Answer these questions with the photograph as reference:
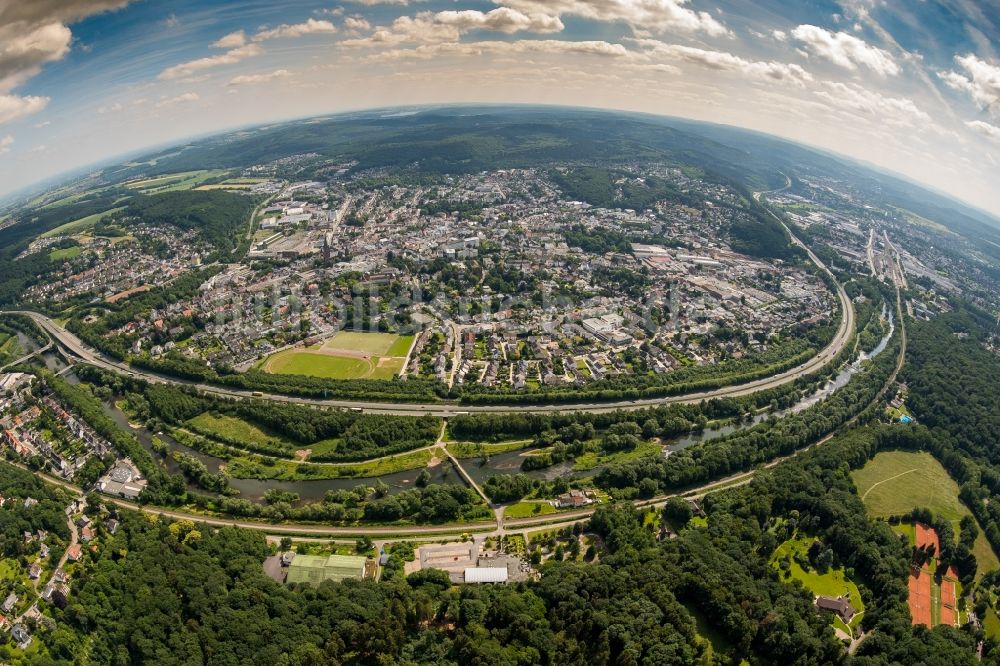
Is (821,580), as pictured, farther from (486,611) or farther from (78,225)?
(78,225)

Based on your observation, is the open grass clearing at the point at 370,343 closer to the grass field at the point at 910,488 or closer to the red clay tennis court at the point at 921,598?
the grass field at the point at 910,488

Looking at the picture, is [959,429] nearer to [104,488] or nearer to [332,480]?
[332,480]

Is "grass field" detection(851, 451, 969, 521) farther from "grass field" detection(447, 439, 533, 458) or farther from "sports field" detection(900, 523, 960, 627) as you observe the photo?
"grass field" detection(447, 439, 533, 458)

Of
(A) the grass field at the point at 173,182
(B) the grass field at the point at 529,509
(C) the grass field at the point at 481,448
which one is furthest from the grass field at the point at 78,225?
(B) the grass field at the point at 529,509

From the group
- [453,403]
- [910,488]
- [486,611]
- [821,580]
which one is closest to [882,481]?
[910,488]

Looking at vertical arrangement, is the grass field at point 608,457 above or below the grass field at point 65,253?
above

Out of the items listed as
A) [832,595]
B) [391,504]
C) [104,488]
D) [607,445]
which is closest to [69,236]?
[104,488]

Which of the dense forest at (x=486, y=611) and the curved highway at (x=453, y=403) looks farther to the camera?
the curved highway at (x=453, y=403)
